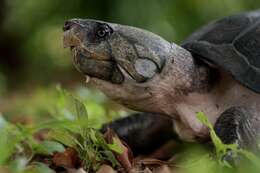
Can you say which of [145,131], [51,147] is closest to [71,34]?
[51,147]

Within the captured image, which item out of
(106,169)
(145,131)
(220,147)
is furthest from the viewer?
(145,131)

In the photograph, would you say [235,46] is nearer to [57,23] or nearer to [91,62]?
[91,62]

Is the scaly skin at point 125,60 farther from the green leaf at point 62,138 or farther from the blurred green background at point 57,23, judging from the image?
the blurred green background at point 57,23

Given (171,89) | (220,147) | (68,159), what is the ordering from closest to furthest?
(220,147)
(68,159)
(171,89)

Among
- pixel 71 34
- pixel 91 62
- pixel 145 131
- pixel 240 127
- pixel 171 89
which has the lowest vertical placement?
pixel 145 131

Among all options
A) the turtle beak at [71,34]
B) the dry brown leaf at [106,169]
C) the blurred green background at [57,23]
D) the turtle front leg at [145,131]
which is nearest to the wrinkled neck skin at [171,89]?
the turtle beak at [71,34]

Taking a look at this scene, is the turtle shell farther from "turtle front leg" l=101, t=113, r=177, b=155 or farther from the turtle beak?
the turtle beak

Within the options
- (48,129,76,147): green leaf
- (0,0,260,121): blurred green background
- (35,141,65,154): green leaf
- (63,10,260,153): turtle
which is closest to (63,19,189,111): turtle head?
(63,10,260,153): turtle
